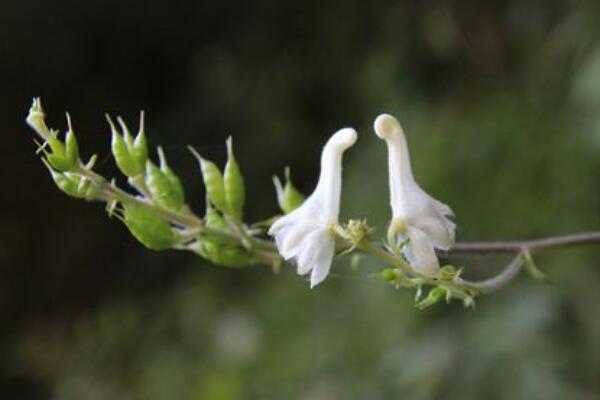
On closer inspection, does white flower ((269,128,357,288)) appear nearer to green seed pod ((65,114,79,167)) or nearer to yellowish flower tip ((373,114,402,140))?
yellowish flower tip ((373,114,402,140))

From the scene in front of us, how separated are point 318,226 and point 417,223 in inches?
3.0

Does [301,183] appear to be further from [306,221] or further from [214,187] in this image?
[306,221]

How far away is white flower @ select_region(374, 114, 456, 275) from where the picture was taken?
72 centimetres

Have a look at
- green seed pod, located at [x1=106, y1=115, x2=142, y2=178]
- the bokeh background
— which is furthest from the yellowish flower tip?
the bokeh background

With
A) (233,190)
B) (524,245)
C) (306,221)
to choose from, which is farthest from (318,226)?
(524,245)

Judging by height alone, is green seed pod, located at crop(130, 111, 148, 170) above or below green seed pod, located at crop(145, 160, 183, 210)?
above

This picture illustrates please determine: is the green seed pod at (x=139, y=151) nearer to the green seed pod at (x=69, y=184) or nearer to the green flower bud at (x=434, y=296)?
the green seed pod at (x=69, y=184)

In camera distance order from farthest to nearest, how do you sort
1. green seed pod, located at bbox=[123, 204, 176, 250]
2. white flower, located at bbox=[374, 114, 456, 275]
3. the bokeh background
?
the bokeh background → green seed pod, located at bbox=[123, 204, 176, 250] → white flower, located at bbox=[374, 114, 456, 275]

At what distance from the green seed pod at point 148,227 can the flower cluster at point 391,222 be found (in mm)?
111

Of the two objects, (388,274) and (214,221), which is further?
(214,221)

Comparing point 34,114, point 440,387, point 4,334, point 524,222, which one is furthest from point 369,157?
point 34,114

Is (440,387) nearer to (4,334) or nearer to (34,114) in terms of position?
(34,114)

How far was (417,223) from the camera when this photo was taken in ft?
2.38

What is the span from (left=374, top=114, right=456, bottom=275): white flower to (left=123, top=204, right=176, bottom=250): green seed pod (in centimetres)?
20
